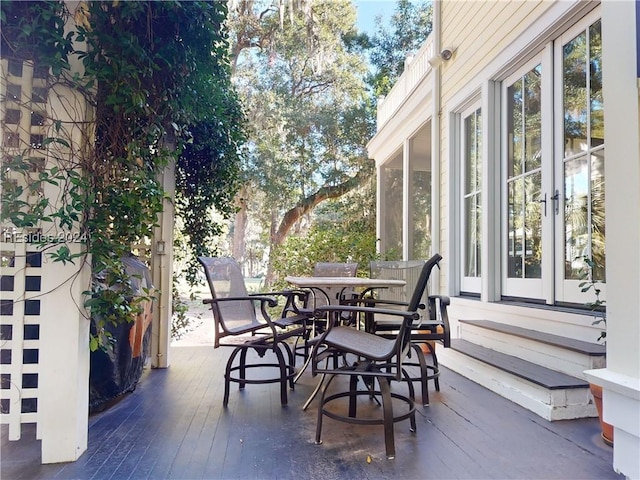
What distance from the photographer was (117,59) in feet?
6.67

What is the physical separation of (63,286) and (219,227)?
2.29 m

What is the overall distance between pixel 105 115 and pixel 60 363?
51.0 inches

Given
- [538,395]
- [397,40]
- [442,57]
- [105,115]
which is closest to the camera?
[105,115]

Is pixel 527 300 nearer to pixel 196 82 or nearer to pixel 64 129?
pixel 196 82

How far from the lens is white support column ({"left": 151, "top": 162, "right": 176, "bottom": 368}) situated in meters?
3.79

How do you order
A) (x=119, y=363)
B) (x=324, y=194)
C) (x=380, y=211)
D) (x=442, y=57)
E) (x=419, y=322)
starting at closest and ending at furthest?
(x=119, y=363), (x=419, y=322), (x=442, y=57), (x=380, y=211), (x=324, y=194)

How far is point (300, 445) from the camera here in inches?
87.7

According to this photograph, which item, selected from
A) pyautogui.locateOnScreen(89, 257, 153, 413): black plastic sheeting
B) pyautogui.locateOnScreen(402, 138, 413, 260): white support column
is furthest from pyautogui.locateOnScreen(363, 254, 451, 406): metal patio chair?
pyautogui.locateOnScreen(402, 138, 413, 260): white support column

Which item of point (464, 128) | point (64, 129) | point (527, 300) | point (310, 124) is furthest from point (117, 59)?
point (310, 124)

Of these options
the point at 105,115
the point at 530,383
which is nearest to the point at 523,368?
the point at 530,383

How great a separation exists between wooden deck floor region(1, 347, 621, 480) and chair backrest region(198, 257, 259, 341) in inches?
20.8

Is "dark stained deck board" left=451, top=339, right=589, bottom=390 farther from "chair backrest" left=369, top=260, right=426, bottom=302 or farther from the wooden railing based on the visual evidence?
the wooden railing

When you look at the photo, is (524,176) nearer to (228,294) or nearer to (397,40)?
(228,294)

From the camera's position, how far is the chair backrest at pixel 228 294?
2984 mm
